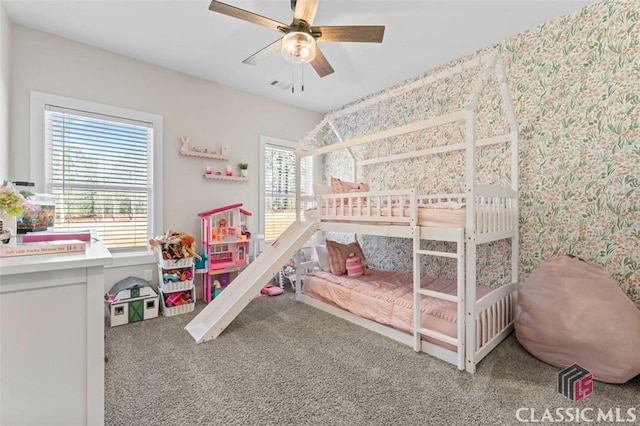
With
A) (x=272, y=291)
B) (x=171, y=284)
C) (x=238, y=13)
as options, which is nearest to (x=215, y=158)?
(x=171, y=284)

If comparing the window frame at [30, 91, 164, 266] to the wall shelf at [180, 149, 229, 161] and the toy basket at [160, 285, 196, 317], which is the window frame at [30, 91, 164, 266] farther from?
the toy basket at [160, 285, 196, 317]

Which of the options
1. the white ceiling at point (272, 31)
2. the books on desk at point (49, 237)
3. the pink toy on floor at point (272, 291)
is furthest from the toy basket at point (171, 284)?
the white ceiling at point (272, 31)

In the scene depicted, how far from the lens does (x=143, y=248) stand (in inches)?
129

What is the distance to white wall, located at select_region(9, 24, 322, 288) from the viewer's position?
8.54 feet

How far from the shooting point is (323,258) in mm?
3768

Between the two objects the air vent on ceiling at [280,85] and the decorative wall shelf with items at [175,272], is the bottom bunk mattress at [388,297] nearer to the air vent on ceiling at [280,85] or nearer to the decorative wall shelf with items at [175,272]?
the decorative wall shelf with items at [175,272]

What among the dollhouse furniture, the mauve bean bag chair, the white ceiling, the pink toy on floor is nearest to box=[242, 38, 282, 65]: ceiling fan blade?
the white ceiling

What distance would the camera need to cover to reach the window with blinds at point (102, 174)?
279 centimetres

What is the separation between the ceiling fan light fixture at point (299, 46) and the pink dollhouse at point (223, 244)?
1.98m

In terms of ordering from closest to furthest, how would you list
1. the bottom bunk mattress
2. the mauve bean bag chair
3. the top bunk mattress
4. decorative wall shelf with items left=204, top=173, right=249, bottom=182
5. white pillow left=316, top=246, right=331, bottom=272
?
1. the mauve bean bag chair
2. the top bunk mattress
3. the bottom bunk mattress
4. decorative wall shelf with items left=204, top=173, right=249, bottom=182
5. white pillow left=316, top=246, right=331, bottom=272

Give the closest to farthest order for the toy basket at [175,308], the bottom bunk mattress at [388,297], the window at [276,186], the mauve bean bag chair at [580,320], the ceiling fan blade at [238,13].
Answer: the ceiling fan blade at [238,13], the mauve bean bag chair at [580,320], the bottom bunk mattress at [388,297], the toy basket at [175,308], the window at [276,186]

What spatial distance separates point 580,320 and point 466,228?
98 centimetres

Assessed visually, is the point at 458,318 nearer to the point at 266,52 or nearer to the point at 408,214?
the point at 408,214

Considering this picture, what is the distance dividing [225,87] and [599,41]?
3.74 metres
